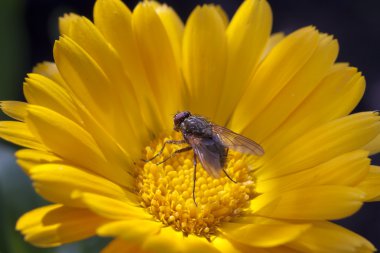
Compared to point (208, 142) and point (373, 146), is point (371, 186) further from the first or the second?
point (208, 142)

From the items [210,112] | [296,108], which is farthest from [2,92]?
[296,108]

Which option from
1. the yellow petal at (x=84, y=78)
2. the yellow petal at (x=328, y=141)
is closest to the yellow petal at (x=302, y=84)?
the yellow petal at (x=328, y=141)

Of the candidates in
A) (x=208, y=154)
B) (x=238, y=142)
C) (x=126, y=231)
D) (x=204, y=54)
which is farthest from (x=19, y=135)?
(x=204, y=54)

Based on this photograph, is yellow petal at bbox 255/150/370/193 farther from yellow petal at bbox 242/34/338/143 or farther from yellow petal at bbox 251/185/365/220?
yellow petal at bbox 242/34/338/143

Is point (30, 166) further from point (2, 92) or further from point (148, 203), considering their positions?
point (2, 92)

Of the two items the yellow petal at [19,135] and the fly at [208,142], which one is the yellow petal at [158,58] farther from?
the yellow petal at [19,135]

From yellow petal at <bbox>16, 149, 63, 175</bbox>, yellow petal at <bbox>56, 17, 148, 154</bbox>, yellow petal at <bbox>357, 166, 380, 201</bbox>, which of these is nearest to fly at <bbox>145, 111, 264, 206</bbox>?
yellow petal at <bbox>56, 17, 148, 154</bbox>

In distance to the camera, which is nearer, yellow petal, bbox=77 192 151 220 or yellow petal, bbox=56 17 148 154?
yellow petal, bbox=77 192 151 220
